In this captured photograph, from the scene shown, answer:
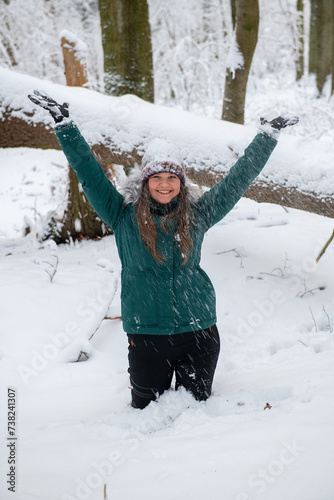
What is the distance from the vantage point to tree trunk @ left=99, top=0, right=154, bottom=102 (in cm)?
481

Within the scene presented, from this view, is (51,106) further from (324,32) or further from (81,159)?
(324,32)

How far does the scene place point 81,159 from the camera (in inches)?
82.4

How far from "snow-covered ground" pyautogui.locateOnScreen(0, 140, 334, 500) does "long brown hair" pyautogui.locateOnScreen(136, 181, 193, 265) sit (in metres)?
0.84

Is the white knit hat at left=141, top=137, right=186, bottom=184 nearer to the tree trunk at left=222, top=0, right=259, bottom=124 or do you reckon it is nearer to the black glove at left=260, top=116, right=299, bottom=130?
the black glove at left=260, top=116, right=299, bottom=130

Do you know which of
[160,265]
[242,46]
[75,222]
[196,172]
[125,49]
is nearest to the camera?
[160,265]

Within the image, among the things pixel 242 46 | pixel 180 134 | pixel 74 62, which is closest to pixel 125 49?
pixel 74 62

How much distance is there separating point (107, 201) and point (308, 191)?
1.78 m

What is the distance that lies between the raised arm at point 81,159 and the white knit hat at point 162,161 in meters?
0.23

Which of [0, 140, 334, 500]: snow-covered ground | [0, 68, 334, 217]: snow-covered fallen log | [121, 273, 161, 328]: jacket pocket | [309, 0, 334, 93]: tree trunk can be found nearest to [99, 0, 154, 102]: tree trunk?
[0, 68, 334, 217]: snow-covered fallen log

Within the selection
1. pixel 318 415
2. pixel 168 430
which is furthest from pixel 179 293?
pixel 318 415

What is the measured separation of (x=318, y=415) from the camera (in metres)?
1.80

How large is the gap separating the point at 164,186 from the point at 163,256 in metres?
0.38

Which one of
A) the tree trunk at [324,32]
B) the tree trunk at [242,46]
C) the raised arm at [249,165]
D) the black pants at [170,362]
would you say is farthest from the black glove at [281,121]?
the tree trunk at [324,32]

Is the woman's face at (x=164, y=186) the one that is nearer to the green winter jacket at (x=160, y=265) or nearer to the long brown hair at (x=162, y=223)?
the long brown hair at (x=162, y=223)
